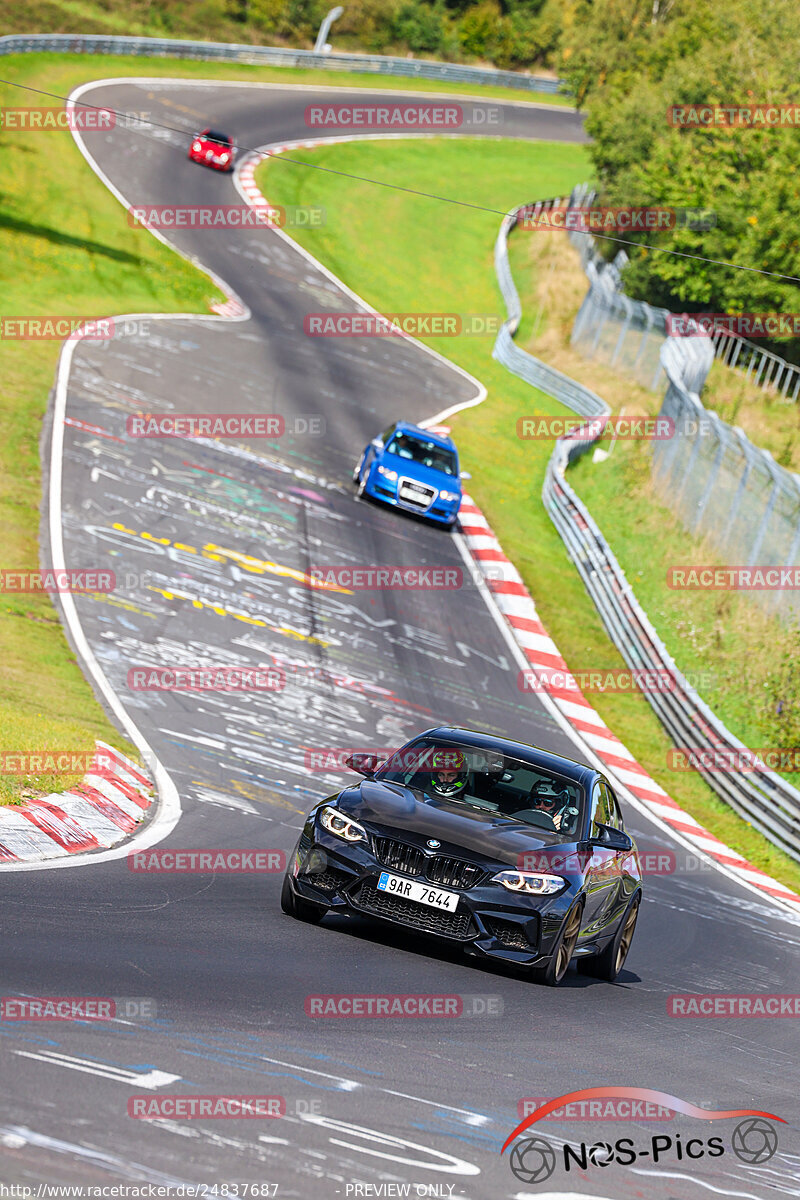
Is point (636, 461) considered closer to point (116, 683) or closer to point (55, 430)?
point (55, 430)

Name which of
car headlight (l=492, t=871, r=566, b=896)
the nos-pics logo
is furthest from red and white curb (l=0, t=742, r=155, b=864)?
the nos-pics logo

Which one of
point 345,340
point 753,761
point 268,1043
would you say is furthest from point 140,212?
point 268,1043

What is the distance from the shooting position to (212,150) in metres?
50.3

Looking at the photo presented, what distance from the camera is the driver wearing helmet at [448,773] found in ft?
32.2

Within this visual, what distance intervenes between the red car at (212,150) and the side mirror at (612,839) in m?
43.8

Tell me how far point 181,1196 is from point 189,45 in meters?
66.3

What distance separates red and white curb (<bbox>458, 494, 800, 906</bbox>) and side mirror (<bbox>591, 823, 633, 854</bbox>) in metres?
7.07

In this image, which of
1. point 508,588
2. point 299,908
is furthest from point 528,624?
point 299,908

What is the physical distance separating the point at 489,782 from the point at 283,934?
5.73 feet

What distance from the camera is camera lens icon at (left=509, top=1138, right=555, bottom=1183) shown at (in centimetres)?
596

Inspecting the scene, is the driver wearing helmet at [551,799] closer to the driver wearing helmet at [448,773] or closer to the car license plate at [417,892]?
the driver wearing helmet at [448,773]
